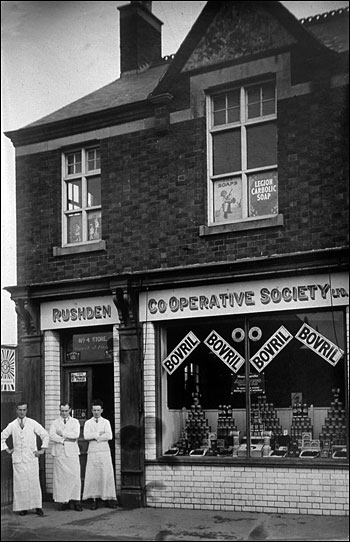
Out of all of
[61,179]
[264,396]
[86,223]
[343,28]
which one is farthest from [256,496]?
[343,28]

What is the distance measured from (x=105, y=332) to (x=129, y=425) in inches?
50.7

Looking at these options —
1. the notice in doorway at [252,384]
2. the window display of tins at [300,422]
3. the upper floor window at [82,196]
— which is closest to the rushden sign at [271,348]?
the notice in doorway at [252,384]

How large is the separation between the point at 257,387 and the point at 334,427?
1.04 metres

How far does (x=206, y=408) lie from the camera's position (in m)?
10.1

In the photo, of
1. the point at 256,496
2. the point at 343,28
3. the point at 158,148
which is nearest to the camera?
the point at 343,28

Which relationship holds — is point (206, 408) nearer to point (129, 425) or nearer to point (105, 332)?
point (129, 425)

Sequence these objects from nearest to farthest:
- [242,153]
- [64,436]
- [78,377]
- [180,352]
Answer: [242,153]
[64,436]
[180,352]
[78,377]

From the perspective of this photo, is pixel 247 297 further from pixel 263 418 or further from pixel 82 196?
pixel 82 196

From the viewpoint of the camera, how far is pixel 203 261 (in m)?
9.75

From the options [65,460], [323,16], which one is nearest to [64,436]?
[65,460]

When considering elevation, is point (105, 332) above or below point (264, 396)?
above

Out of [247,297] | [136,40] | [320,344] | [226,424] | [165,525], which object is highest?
[136,40]

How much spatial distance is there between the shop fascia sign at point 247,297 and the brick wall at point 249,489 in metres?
1.90

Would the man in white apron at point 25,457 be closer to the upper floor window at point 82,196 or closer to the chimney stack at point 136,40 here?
the upper floor window at point 82,196
